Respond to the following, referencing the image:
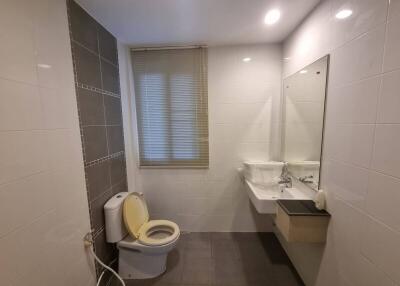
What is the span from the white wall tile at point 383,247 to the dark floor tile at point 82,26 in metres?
2.19

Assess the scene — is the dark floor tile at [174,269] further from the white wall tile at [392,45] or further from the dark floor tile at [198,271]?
the white wall tile at [392,45]

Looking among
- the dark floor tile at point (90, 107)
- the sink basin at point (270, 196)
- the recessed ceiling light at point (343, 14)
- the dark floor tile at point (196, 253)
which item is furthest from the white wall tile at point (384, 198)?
the dark floor tile at point (90, 107)

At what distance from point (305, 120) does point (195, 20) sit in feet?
4.34

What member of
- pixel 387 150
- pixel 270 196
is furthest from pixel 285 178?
pixel 387 150

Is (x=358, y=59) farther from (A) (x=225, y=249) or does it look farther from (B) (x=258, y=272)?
(A) (x=225, y=249)

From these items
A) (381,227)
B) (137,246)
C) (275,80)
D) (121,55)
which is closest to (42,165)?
(137,246)

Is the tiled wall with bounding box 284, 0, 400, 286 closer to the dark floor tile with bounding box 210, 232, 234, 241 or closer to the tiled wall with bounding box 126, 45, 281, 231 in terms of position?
the tiled wall with bounding box 126, 45, 281, 231

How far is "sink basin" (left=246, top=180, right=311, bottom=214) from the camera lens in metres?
1.68

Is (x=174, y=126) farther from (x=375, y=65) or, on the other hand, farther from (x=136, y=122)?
(x=375, y=65)

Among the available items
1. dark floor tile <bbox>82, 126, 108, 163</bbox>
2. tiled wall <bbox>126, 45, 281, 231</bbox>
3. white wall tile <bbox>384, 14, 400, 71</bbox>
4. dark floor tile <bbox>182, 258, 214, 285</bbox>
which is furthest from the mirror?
dark floor tile <bbox>82, 126, 108, 163</bbox>

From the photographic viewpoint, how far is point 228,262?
6.62 ft

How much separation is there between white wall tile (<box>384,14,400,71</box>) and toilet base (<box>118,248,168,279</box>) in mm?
2136

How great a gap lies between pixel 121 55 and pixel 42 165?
1.51m

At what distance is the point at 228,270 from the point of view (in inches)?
75.4
